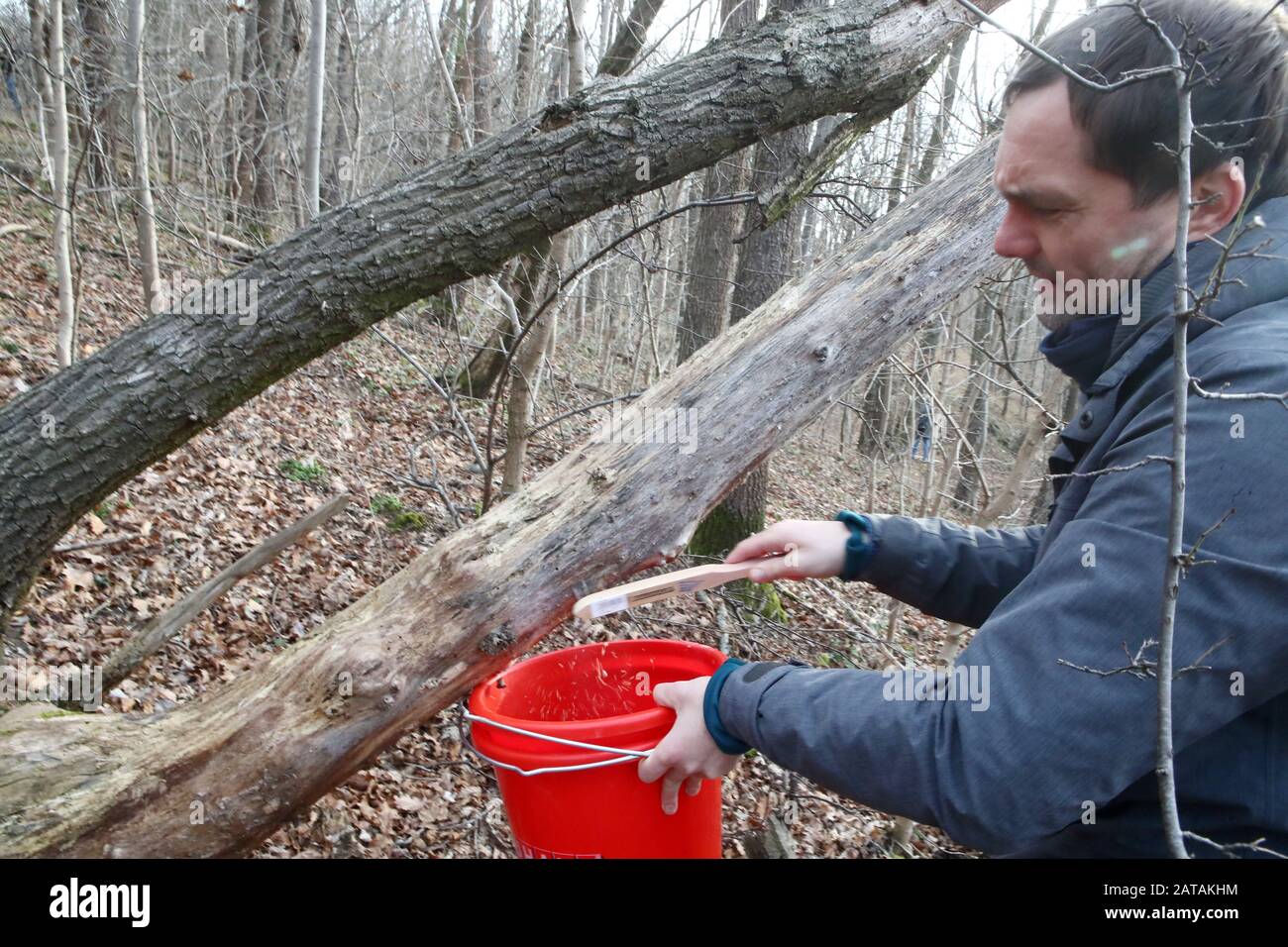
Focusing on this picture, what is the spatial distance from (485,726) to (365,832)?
5.94 feet

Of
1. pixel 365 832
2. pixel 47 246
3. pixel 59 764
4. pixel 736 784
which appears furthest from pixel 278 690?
pixel 47 246

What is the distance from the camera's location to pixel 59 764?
1940 mm

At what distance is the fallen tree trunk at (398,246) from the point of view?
2.59 m

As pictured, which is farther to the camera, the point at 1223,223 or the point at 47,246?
the point at 47,246

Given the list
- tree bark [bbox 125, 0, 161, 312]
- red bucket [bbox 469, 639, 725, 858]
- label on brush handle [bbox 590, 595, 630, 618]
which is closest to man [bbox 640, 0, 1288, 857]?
red bucket [bbox 469, 639, 725, 858]

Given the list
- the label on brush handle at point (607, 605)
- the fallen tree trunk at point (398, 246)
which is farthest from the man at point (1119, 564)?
the fallen tree trunk at point (398, 246)

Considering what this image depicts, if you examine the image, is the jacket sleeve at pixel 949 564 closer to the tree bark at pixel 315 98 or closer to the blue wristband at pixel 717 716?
the blue wristband at pixel 717 716

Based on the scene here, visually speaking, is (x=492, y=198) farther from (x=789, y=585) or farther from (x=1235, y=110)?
(x=789, y=585)

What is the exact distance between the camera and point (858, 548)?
196 centimetres

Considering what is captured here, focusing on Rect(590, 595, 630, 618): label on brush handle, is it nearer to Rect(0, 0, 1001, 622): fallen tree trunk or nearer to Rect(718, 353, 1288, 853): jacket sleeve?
Rect(718, 353, 1288, 853): jacket sleeve

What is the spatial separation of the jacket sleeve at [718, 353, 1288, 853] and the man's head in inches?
13.1

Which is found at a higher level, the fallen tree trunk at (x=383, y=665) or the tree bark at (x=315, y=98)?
the tree bark at (x=315, y=98)

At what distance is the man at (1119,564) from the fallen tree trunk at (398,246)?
1.83 metres

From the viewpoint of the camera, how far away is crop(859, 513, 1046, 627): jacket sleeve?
1877mm
